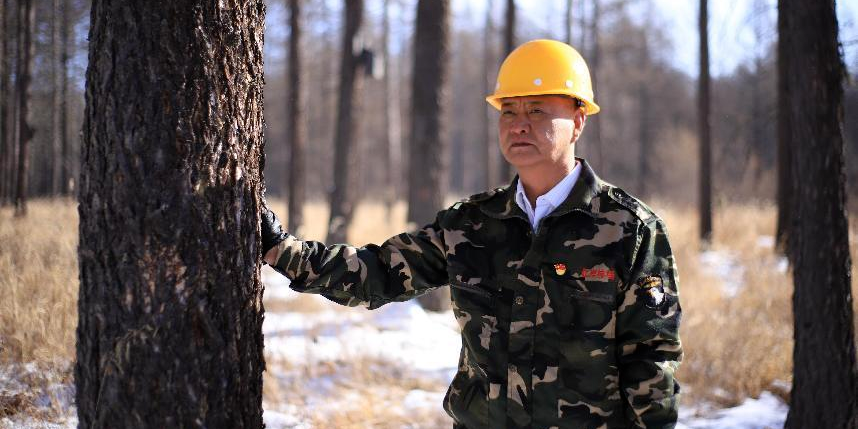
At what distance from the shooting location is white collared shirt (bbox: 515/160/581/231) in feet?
7.92

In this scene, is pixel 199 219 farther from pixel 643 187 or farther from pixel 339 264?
pixel 643 187

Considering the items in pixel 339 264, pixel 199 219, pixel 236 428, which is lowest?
pixel 236 428

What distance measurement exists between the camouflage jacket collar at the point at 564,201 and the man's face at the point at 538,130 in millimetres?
105

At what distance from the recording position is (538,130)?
94.4 inches

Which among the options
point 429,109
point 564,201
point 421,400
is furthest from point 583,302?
point 429,109

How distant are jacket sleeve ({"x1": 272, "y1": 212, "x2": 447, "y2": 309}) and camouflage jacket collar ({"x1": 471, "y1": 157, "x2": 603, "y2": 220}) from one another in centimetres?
22

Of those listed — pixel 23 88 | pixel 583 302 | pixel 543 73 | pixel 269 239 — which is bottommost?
pixel 583 302

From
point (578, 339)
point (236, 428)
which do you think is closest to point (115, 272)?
point (236, 428)

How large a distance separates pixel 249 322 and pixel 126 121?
77cm

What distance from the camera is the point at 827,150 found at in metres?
3.87

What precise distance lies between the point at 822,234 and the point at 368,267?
297 centimetres

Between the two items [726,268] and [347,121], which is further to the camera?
[726,268]

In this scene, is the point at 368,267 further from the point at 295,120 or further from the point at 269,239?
the point at 295,120

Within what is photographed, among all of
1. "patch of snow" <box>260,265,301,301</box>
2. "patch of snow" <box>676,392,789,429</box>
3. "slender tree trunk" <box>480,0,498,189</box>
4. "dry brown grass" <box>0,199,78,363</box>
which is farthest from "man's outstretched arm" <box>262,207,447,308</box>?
"slender tree trunk" <box>480,0,498,189</box>
